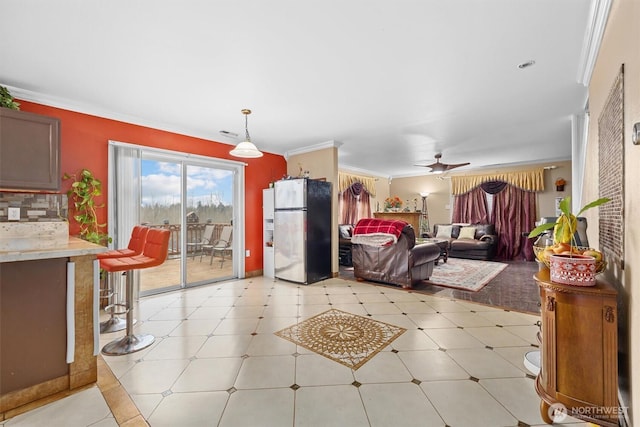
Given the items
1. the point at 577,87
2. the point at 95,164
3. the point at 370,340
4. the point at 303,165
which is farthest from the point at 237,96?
the point at 577,87

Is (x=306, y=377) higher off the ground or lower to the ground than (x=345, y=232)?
lower

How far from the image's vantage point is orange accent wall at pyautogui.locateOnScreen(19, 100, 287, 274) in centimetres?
313

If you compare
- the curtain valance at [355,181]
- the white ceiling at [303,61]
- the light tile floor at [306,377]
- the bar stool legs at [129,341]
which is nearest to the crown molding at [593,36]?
the white ceiling at [303,61]

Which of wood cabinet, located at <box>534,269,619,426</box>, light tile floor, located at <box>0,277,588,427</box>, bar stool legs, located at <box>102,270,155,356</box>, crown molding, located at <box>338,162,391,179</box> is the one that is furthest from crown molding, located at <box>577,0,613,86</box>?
crown molding, located at <box>338,162,391,179</box>

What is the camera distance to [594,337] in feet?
4.36

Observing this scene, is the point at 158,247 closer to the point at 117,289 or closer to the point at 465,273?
the point at 117,289

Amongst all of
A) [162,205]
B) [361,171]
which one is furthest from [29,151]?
[361,171]

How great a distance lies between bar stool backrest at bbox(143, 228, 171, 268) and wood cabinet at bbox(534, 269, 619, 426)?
2.63m

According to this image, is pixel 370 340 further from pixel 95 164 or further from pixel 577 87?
pixel 95 164

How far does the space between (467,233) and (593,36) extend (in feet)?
19.7

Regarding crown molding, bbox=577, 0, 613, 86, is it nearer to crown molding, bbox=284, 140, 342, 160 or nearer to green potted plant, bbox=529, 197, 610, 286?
green potted plant, bbox=529, 197, 610, 286

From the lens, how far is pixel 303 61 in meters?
2.34

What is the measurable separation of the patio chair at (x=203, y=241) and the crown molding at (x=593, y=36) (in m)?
4.85

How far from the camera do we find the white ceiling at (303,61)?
1.78 meters
